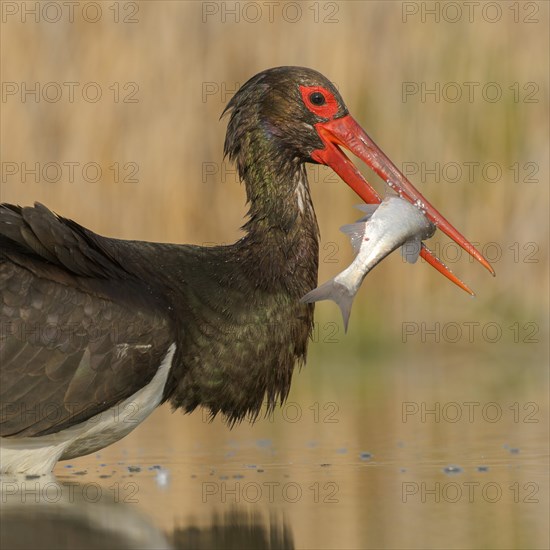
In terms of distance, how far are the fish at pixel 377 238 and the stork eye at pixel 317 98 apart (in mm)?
668

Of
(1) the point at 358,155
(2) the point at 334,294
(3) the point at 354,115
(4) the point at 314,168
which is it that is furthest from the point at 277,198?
(4) the point at 314,168

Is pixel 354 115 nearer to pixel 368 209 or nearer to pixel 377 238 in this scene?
pixel 368 209

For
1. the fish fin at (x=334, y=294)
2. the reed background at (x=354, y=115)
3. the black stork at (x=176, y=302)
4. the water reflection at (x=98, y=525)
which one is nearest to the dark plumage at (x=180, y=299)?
the black stork at (x=176, y=302)

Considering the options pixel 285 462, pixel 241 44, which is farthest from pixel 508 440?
pixel 241 44

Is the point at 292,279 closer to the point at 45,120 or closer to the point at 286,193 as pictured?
the point at 286,193

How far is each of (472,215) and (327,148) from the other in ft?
12.4

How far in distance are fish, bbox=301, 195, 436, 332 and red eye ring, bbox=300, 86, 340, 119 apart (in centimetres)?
63

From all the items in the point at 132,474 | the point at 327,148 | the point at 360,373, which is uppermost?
the point at 327,148

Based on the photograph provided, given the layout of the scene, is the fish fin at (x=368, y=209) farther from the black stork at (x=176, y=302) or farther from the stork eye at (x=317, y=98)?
the stork eye at (x=317, y=98)

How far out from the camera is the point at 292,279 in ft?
21.9

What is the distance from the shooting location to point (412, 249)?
20.6ft

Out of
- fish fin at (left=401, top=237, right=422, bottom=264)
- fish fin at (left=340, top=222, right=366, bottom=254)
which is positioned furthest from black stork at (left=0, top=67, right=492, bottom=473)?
fish fin at (left=340, top=222, right=366, bottom=254)

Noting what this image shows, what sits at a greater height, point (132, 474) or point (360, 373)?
point (360, 373)

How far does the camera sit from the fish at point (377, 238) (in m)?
5.93
